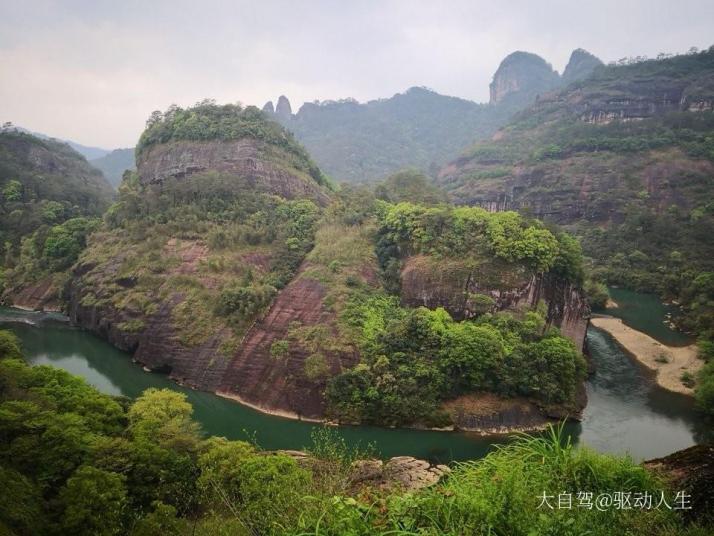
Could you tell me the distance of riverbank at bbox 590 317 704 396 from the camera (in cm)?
2845

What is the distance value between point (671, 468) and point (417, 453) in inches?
556

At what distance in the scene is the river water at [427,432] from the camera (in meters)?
21.3

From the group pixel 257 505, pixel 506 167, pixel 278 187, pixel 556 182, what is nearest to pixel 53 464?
pixel 257 505

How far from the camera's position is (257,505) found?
785cm

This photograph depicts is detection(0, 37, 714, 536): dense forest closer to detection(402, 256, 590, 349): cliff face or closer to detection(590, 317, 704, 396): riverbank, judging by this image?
detection(402, 256, 590, 349): cliff face

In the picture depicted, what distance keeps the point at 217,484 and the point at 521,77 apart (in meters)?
171

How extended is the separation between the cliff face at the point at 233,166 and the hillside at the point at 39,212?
8409mm

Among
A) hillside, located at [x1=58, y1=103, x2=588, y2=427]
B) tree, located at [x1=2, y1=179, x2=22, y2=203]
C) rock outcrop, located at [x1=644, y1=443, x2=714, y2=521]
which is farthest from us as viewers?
tree, located at [x1=2, y1=179, x2=22, y2=203]

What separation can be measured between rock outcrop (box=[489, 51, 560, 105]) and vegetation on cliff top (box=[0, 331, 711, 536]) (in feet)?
524

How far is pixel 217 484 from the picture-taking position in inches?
456

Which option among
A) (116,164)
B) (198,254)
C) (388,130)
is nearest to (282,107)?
(388,130)

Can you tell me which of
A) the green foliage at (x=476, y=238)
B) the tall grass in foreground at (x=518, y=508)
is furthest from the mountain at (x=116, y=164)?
the tall grass in foreground at (x=518, y=508)

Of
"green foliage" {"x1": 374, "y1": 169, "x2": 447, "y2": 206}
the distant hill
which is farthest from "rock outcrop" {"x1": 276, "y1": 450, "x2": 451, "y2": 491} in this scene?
the distant hill

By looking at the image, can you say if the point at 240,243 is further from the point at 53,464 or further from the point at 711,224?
the point at 711,224
